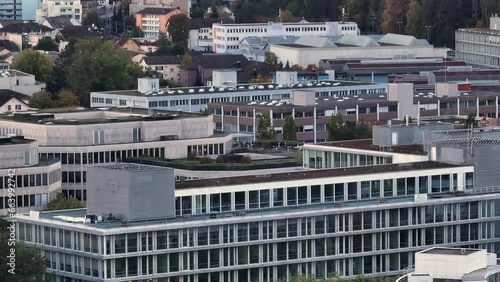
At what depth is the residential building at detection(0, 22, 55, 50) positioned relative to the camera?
5931 inches

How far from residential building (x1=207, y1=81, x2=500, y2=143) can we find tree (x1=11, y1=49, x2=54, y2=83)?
25.3m

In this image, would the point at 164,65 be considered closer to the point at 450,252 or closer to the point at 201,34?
the point at 201,34

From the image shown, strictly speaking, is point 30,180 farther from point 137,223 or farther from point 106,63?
point 106,63

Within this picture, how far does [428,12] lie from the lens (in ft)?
469

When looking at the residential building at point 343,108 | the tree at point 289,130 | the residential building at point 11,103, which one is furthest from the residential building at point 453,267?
the residential building at point 11,103

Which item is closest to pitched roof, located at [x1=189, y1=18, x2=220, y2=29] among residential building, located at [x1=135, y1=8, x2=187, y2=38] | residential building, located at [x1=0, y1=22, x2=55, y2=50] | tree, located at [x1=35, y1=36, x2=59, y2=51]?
residential building, located at [x1=135, y1=8, x2=187, y2=38]

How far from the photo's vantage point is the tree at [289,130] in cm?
9074

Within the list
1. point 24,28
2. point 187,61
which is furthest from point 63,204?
point 24,28

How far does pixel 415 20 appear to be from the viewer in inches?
5684

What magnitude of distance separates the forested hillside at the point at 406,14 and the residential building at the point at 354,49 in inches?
337

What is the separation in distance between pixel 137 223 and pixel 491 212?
11.1 m

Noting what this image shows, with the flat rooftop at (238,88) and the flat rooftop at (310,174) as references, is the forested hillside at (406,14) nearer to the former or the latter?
the flat rooftop at (238,88)

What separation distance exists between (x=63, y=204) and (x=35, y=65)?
58.8 m

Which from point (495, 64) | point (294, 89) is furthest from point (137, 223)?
point (495, 64)
